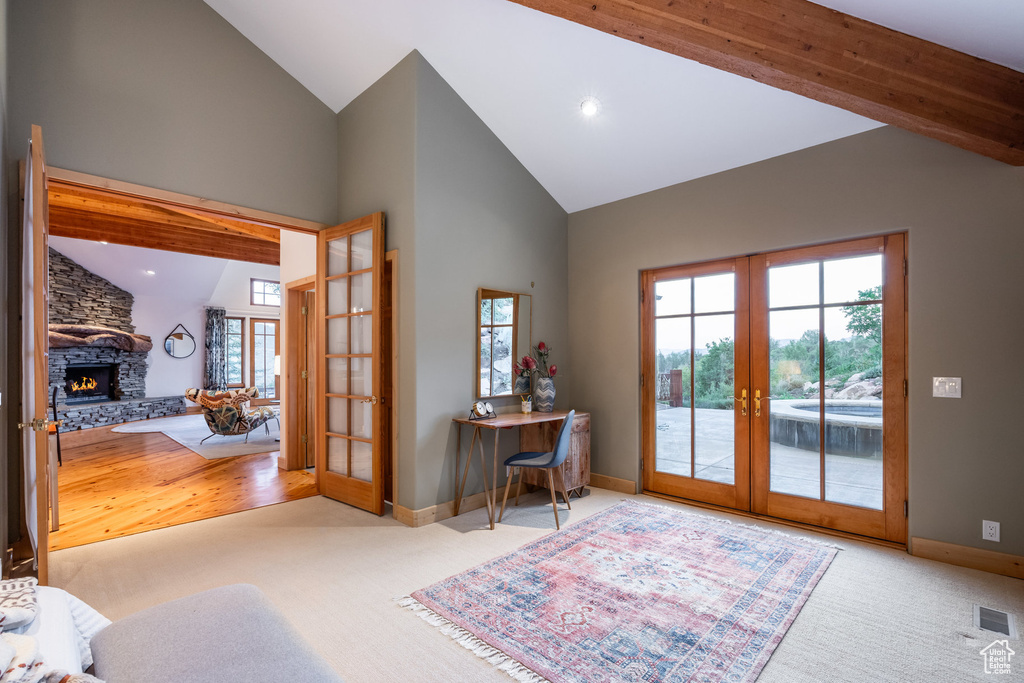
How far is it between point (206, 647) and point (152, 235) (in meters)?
7.89

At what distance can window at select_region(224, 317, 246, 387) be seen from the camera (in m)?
11.5

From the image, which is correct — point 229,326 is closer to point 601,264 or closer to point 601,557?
point 601,264

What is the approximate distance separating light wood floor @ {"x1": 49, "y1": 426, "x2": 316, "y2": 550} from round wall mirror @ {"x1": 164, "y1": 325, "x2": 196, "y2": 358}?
3976mm

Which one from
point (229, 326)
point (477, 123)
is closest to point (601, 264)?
point (477, 123)

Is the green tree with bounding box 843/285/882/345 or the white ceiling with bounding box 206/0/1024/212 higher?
the white ceiling with bounding box 206/0/1024/212

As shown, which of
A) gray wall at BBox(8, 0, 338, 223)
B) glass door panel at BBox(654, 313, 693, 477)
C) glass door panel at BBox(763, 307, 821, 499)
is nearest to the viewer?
gray wall at BBox(8, 0, 338, 223)

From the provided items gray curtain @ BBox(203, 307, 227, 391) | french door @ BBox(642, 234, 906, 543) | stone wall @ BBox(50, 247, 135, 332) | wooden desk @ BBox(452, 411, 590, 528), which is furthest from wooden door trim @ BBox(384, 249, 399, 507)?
gray curtain @ BBox(203, 307, 227, 391)

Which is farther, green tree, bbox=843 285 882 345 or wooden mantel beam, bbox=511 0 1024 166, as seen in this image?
green tree, bbox=843 285 882 345

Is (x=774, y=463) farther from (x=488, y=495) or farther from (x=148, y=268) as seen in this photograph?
(x=148, y=268)

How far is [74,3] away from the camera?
326 centimetres

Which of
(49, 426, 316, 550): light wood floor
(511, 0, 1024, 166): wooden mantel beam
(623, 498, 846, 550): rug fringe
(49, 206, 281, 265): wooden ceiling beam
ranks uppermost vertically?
(49, 206, 281, 265): wooden ceiling beam

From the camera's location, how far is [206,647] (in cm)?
136

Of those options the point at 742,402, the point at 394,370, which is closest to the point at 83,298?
the point at 394,370

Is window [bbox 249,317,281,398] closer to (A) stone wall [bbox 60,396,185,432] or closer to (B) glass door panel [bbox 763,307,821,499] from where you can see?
(A) stone wall [bbox 60,396,185,432]
